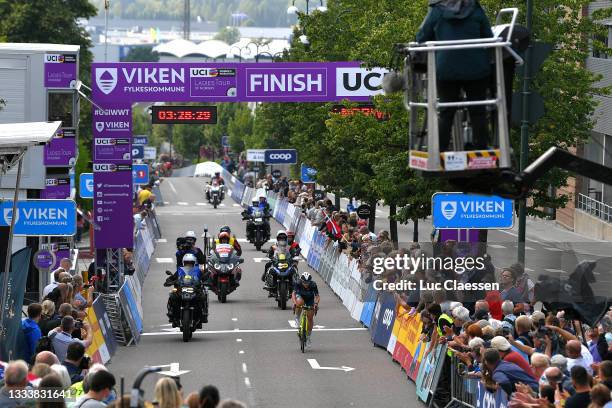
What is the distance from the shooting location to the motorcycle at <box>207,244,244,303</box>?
31781 millimetres

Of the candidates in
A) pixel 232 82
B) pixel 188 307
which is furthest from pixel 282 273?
pixel 188 307

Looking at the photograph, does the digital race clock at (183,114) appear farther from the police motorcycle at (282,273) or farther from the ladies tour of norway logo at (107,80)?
the police motorcycle at (282,273)

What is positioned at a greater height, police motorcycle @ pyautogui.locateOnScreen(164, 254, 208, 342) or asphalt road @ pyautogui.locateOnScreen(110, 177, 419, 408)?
police motorcycle @ pyautogui.locateOnScreen(164, 254, 208, 342)

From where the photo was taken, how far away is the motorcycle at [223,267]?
31781 mm

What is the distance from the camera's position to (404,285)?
23.2 metres

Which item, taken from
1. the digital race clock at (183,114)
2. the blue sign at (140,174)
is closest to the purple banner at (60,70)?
the digital race clock at (183,114)

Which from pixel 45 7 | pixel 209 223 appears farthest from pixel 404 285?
pixel 45 7

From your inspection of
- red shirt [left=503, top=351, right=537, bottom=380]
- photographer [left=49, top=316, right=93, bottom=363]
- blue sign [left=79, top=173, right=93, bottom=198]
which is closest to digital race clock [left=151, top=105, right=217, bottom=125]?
blue sign [left=79, top=173, right=93, bottom=198]

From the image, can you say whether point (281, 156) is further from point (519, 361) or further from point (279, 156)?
point (519, 361)

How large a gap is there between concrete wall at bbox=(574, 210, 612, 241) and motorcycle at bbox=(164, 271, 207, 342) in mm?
24489

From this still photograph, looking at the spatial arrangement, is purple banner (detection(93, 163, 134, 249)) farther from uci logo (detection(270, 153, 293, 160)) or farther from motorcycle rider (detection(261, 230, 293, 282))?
uci logo (detection(270, 153, 293, 160))

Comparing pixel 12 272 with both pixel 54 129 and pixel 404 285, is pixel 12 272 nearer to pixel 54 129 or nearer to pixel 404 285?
pixel 54 129

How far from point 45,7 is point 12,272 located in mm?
46645

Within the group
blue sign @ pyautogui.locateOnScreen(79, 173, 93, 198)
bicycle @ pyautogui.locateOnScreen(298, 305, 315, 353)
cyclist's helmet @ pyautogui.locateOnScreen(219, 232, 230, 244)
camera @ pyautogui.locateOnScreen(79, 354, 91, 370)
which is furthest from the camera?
blue sign @ pyautogui.locateOnScreen(79, 173, 93, 198)
